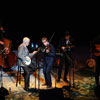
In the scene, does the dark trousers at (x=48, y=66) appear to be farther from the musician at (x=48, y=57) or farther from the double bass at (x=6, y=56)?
the double bass at (x=6, y=56)

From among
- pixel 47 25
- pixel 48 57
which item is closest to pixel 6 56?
pixel 48 57

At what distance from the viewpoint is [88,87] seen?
15.4 ft

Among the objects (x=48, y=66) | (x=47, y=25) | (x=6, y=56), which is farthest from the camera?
(x=47, y=25)

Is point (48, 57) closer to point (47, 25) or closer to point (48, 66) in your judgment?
point (48, 66)

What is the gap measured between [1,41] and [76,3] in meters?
8.57

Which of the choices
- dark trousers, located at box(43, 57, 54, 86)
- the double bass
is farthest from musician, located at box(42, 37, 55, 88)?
the double bass

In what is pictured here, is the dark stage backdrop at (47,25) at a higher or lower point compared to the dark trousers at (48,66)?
higher

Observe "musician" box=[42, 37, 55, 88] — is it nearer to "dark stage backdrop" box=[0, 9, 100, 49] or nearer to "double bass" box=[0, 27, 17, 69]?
"double bass" box=[0, 27, 17, 69]

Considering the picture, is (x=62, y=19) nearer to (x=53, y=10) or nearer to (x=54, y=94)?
(x=53, y=10)

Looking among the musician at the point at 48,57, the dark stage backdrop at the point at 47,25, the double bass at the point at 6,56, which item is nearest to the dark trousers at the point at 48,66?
the musician at the point at 48,57

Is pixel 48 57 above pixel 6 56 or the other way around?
the other way around

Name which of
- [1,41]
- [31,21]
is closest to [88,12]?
[31,21]

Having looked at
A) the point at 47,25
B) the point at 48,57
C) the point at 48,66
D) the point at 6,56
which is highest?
the point at 47,25

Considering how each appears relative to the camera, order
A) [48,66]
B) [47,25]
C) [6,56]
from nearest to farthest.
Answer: [48,66] < [6,56] < [47,25]
